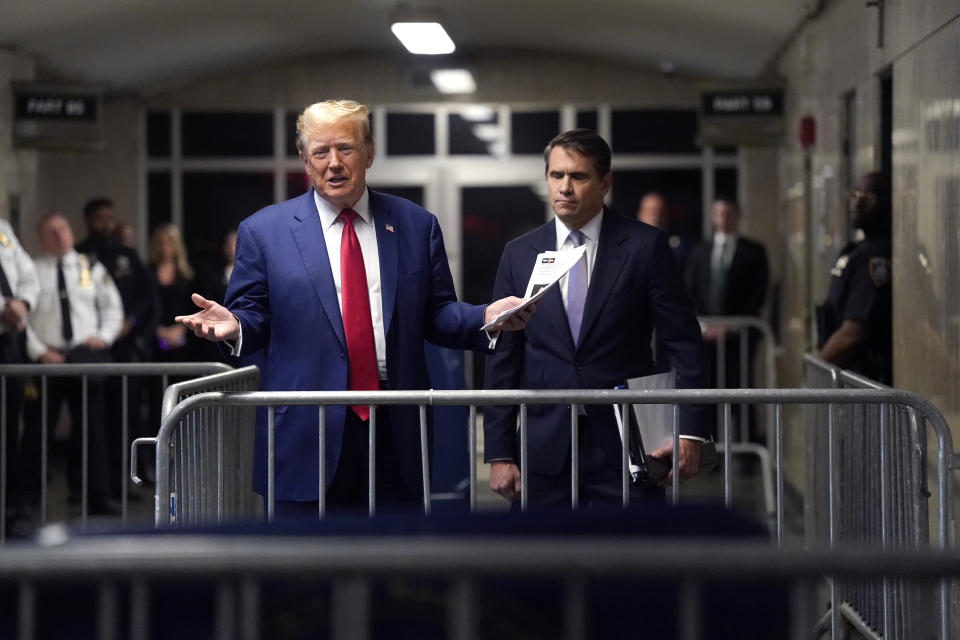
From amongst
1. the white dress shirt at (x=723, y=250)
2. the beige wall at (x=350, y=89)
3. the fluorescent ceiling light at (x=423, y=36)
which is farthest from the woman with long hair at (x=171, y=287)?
the white dress shirt at (x=723, y=250)

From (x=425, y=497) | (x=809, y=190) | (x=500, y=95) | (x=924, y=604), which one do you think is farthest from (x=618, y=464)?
(x=500, y=95)

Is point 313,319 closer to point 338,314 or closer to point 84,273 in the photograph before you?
point 338,314

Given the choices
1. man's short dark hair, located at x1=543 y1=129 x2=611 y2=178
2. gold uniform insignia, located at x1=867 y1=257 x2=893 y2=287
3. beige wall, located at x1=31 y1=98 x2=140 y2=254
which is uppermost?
beige wall, located at x1=31 y1=98 x2=140 y2=254

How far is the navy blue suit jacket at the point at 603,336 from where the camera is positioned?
4.44 m

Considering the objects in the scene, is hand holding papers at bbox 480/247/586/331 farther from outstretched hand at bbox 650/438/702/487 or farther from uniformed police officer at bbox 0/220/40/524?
uniformed police officer at bbox 0/220/40/524

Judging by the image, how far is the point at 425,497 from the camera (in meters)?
4.00

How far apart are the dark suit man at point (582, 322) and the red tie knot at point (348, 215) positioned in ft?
2.09

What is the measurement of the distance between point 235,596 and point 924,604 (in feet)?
3.00

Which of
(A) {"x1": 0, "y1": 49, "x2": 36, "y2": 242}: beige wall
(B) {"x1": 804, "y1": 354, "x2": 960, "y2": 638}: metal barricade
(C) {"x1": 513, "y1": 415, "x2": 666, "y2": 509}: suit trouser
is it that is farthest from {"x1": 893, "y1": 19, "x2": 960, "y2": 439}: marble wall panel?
(A) {"x1": 0, "y1": 49, "x2": 36, "y2": 242}: beige wall

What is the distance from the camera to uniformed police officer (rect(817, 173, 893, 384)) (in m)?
A: 6.69

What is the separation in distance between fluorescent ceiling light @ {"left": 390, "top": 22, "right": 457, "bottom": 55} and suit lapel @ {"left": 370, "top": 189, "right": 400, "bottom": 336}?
23.8ft

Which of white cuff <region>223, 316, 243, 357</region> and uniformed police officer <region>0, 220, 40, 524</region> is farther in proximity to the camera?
uniformed police officer <region>0, 220, 40, 524</region>

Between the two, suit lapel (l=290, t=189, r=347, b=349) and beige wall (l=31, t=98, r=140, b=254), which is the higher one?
beige wall (l=31, t=98, r=140, b=254)

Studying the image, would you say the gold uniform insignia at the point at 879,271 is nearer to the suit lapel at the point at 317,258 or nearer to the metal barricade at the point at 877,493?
the metal barricade at the point at 877,493
